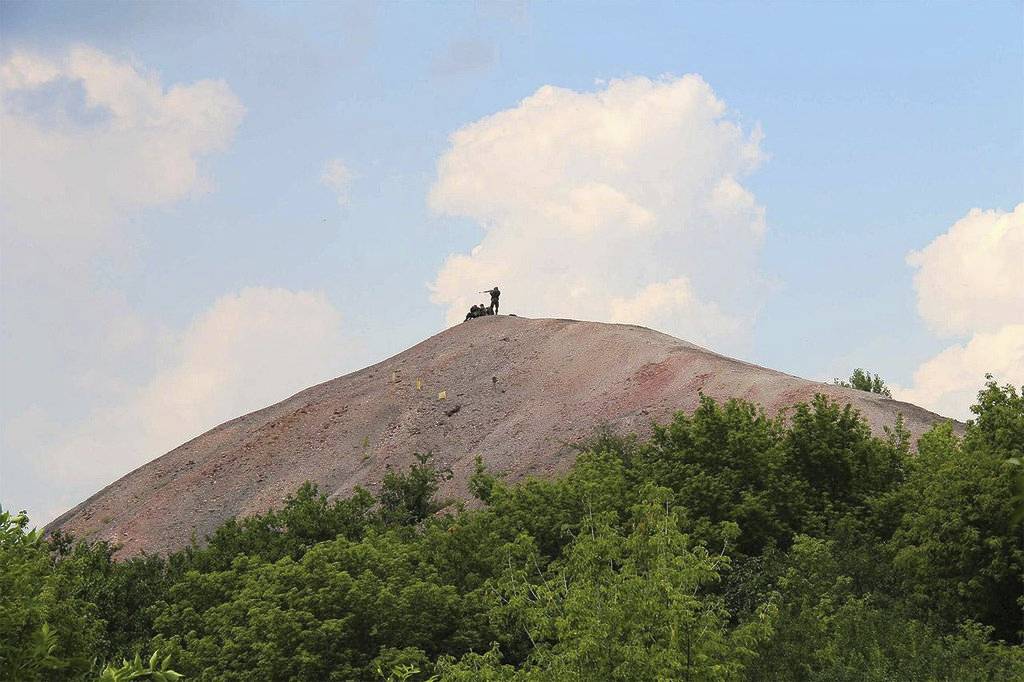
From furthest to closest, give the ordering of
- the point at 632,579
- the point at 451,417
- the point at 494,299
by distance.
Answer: the point at 494,299 < the point at 451,417 < the point at 632,579

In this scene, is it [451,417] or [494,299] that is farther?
[494,299]

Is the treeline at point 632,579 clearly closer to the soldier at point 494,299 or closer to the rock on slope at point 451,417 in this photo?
the rock on slope at point 451,417

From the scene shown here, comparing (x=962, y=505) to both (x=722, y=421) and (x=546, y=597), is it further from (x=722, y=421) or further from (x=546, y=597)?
(x=546, y=597)

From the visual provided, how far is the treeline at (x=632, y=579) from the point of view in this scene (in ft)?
75.2

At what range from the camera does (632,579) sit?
2308 cm

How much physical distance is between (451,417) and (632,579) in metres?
38.7

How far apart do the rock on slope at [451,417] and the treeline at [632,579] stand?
7825 mm

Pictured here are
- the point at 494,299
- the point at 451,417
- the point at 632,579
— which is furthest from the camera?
the point at 494,299

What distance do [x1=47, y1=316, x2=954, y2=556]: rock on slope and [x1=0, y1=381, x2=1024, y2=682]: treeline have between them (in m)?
7.83

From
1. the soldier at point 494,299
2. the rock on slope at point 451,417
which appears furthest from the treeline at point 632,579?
the soldier at point 494,299

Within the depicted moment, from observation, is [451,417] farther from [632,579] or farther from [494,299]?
[632,579]

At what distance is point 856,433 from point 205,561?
20187 millimetres

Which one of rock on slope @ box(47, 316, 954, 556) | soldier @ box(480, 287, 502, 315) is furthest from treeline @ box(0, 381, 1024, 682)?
soldier @ box(480, 287, 502, 315)

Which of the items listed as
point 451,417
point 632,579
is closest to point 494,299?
point 451,417
